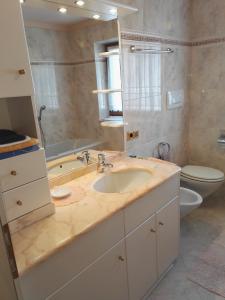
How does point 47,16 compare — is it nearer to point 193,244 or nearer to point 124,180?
point 124,180

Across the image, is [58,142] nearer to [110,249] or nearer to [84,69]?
[84,69]

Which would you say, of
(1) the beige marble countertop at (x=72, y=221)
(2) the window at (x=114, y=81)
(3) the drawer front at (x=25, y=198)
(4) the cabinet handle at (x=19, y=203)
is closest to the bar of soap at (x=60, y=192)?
(1) the beige marble countertop at (x=72, y=221)

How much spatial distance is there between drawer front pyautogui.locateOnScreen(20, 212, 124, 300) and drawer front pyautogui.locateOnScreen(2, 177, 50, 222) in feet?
0.90

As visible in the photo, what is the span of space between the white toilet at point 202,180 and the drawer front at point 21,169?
5.90ft

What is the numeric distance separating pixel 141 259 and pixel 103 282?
36 centimetres

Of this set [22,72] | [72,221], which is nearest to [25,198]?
[72,221]

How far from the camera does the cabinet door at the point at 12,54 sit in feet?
3.33

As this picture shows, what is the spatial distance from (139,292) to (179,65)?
2211 mm

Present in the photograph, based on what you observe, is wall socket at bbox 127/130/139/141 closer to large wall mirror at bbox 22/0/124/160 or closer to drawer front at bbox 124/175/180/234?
large wall mirror at bbox 22/0/124/160

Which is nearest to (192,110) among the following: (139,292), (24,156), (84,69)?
(84,69)

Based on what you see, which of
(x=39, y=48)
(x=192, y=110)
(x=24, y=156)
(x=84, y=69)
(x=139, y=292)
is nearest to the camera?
(x=24, y=156)

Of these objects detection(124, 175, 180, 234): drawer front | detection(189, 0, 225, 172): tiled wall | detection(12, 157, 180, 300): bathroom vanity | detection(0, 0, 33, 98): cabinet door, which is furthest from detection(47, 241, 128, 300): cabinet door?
detection(189, 0, 225, 172): tiled wall

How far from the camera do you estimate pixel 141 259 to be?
62.1 inches

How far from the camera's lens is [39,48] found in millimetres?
1484
